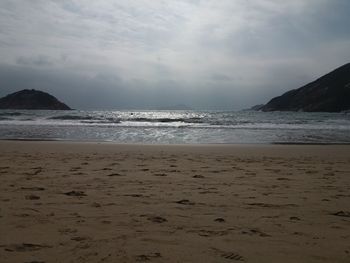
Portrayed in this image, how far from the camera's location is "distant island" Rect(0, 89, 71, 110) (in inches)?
3603

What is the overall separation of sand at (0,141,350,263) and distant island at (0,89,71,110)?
9064cm

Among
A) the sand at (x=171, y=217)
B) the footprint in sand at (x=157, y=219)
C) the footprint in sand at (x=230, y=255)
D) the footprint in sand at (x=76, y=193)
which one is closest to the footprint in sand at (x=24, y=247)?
the sand at (x=171, y=217)

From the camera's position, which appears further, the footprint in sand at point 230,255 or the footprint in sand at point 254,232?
the footprint in sand at point 254,232

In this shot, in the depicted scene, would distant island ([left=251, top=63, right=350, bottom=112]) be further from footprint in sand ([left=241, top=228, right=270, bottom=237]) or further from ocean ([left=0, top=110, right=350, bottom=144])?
footprint in sand ([left=241, top=228, right=270, bottom=237])

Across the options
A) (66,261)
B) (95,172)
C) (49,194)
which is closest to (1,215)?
(49,194)

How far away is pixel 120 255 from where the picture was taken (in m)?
2.76

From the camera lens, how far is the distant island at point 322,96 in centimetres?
8406

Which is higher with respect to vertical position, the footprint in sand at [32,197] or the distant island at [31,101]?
the distant island at [31,101]

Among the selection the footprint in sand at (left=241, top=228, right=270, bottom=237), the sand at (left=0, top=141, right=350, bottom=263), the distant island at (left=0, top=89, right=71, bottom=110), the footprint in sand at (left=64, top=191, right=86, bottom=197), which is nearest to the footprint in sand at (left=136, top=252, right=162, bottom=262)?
the sand at (left=0, top=141, right=350, bottom=263)

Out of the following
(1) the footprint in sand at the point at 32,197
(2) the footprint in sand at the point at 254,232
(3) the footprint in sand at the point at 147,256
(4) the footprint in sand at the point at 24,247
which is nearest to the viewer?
(3) the footprint in sand at the point at 147,256

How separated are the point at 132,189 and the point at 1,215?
1906 mm

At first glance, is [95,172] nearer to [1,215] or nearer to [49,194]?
[49,194]

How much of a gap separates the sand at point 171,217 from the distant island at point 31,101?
297ft

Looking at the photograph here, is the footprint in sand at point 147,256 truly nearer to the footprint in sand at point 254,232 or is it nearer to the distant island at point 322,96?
the footprint in sand at point 254,232
